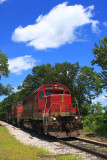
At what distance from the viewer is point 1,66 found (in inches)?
1346

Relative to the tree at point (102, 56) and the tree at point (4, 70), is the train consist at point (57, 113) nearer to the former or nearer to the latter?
the tree at point (102, 56)

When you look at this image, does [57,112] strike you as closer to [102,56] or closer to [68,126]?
[68,126]

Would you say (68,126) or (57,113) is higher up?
(57,113)

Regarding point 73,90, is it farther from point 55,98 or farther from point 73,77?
point 55,98

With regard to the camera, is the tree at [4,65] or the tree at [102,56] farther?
the tree at [4,65]

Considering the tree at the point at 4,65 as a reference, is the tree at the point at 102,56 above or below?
below

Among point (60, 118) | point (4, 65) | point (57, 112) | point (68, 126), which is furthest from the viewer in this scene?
point (4, 65)

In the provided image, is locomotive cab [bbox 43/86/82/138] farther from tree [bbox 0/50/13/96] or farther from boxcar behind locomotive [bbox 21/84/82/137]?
tree [bbox 0/50/13/96]

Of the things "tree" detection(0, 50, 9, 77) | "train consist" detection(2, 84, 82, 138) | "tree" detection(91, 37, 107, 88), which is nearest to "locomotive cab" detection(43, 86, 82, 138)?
"train consist" detection(2, 84, 82, 138)

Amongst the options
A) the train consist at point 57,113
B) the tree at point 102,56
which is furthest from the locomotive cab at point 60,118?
the tree at point 102,56

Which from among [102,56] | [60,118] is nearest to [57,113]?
[60,118]

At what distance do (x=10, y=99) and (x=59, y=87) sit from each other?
94.0 meters

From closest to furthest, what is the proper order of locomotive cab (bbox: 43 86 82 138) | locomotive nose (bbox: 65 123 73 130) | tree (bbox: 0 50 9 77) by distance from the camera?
locomotive cab (bbox: 43 86 82 138) → locomotive nose (bbox: 65 123 73 130) → tree (bbox: 0 50 9 77)

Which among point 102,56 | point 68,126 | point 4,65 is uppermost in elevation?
point 4,65
